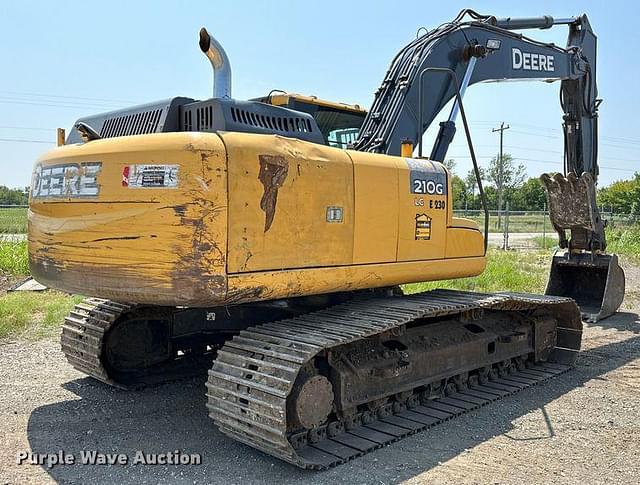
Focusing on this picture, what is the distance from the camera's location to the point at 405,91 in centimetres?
632

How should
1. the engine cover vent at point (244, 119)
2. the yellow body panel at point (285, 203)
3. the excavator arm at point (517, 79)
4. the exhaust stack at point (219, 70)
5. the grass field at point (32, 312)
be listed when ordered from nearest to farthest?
the yellow body panel at point (285, 203) → the engine cover vent at point (244, 119) → the exhaust stack at point (219, 70) → the excavator arm at point (517, 79) → the grass field at point (32, 312)

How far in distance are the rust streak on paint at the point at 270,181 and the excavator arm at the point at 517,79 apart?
1.86m

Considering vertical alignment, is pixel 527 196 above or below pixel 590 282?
above

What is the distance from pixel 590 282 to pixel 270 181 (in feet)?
23.3

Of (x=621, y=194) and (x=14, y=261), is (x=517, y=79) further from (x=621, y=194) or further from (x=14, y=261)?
(x=621, y=194)

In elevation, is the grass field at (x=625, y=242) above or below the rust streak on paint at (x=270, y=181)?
below

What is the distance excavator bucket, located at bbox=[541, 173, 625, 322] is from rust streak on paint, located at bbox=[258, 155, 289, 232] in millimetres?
6270

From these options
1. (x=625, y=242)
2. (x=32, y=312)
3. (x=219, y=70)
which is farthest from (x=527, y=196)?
(x=219, y=70)

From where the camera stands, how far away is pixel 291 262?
4438 millimetres

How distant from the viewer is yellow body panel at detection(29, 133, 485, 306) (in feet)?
13.2

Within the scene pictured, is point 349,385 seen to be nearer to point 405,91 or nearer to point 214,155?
point 214,155

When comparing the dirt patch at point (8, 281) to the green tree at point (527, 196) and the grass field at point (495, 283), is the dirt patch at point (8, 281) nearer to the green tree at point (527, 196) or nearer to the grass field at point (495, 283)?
the grass field at point (495, 283)

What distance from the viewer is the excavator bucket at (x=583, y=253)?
935 cm

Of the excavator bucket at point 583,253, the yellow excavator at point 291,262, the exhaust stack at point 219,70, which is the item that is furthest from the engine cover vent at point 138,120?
the excavator bucket at point 583,253
